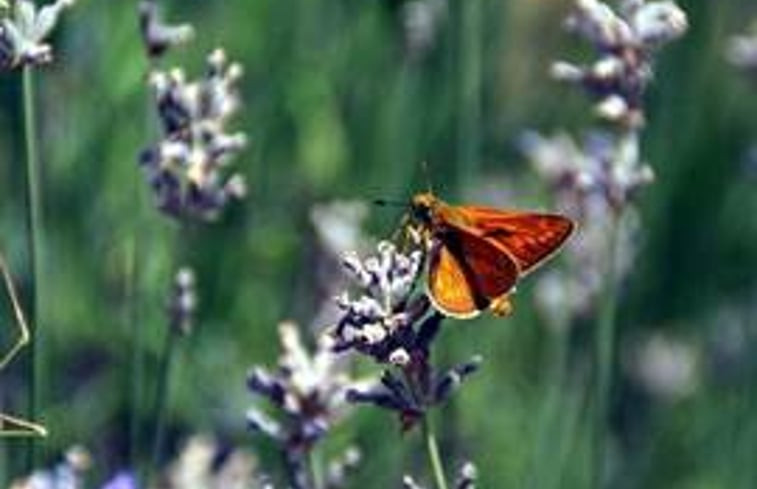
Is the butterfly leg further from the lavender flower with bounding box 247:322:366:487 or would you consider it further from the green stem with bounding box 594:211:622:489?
the green stem with bounding box 594:211:622:489

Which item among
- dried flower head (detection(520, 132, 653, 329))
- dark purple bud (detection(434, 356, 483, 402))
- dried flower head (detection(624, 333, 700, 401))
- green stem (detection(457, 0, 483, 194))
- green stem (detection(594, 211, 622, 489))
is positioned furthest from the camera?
dried flower head (detection(624, 333, 700, 401))

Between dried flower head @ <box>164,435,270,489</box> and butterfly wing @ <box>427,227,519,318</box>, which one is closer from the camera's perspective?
butterfly wing @ <box>427,227,519,318</box>

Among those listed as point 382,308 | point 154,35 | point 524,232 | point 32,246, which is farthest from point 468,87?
point 382,308

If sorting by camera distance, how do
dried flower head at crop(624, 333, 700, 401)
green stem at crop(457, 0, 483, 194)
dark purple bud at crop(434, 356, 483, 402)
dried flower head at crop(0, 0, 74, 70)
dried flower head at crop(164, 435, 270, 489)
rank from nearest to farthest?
dark purple bud at crop(434, 356, 483, 402)
dried flower head at crop(0, 0, 74, 70)
dried flower head at crop(164, 435, 270, 489)
green stem at crop(457, 0, 483, 194)
dried flower head at crop(624, 333, 700, 401)

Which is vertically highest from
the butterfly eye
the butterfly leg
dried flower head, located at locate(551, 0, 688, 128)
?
dried flower head, located at locate(551, 0, 688, 128)

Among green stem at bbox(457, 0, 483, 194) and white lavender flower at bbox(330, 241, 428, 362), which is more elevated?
white lavender flower at bbox(330, 241, 428, 362)

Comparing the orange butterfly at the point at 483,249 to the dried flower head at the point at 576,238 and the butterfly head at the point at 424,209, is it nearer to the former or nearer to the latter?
the butterfly head at the point at 424,209

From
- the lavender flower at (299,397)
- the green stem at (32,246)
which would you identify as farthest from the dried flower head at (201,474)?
the green stem at (32,246)

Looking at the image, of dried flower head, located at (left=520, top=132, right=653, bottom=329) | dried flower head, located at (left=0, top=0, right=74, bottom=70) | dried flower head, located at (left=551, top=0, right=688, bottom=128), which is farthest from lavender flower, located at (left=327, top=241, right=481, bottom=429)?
dried flower head, located at (left=520, top=132, right=653, bottom=329)
